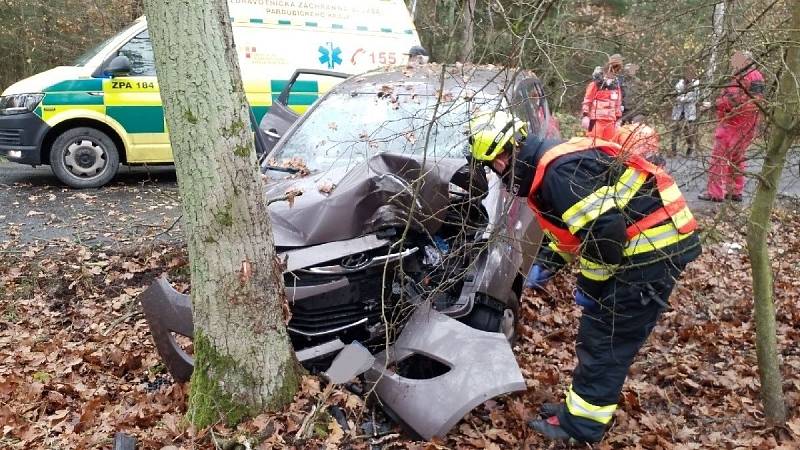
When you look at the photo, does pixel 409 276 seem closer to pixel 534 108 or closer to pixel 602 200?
pixel 602 200

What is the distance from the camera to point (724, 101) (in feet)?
9.66

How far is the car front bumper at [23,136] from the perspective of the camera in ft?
24.1

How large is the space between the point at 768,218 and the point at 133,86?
674 cm

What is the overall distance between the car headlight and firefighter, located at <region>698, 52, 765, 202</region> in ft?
22.8

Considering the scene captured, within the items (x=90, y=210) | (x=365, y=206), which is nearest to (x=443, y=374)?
(x=365, y=206)

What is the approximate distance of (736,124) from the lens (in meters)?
2.99

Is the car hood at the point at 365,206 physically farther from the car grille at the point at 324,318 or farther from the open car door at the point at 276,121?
the open car door at the point at 276,121

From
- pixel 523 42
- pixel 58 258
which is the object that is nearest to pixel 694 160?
pixel 523 42

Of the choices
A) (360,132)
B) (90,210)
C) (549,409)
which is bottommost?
(549,409)

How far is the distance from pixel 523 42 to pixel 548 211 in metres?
0.94

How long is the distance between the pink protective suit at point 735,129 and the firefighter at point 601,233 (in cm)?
21

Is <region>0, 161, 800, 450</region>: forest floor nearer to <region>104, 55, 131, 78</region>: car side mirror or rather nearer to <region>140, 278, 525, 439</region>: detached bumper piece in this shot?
<region>140, 278, 525, 439</region>: detached bumper piece

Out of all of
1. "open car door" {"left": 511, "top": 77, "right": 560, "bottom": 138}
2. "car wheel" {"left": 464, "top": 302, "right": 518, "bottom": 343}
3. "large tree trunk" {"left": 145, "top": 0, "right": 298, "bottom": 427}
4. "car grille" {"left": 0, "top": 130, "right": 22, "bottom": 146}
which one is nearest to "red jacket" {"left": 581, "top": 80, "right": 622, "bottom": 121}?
"open car door" {"left": 511, "top": 77, "right": 560, "bottom": 138}

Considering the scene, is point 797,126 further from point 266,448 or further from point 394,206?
point 266,448
